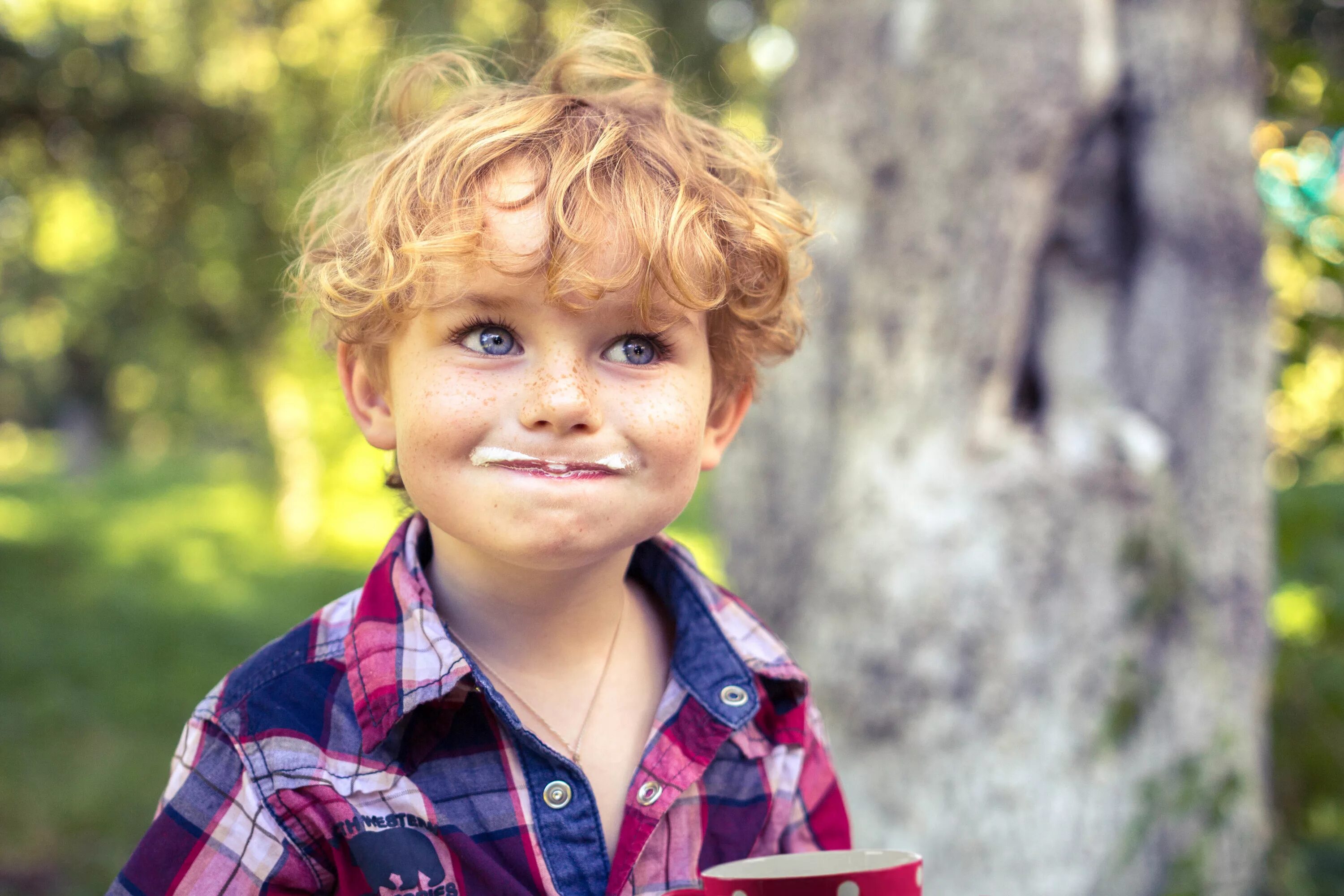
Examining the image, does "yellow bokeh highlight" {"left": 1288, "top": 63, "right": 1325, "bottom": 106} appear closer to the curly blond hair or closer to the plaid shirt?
the curly blond hair

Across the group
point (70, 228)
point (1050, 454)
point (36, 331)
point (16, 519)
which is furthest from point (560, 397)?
point (36, 331)

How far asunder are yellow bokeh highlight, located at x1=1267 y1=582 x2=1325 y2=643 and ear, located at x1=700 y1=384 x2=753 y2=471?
215 cm

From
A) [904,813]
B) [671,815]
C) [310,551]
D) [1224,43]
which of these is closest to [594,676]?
[671,815]

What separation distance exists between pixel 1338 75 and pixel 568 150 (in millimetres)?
3047

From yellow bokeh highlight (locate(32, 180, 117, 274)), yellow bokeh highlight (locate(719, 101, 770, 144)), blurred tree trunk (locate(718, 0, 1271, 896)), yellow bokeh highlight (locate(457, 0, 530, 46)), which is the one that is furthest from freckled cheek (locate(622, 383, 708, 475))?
yellow bokeh highlight (locate(32, 180, 117, 274))

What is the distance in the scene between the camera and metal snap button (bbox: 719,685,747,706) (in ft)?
4.38

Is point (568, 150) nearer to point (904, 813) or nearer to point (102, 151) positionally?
point (904, 813)

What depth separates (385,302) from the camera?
1.18 m

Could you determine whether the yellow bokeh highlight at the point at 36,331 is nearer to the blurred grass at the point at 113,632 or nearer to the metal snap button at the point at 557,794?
the blurred grass at the point at 113,632

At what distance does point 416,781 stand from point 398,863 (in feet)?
0.29

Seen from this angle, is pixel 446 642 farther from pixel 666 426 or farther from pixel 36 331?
pixel 36 331

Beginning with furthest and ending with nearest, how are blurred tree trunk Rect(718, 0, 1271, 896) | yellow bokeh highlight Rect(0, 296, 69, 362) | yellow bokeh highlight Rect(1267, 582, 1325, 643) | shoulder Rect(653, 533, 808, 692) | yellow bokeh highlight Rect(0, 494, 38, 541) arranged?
yellow bokeh highlight Rect(0, 296, 69, 362)
yellow bokeh highlight Rect(0, 494, 38, 541)
yellow bokeh highlight Rect(1267, 582, 1325, 643)
blurred tree trunk Rect(718, 0, 1271, 896)
shoulder Rect(653, 533, 808, 692)

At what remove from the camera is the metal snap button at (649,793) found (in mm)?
1228

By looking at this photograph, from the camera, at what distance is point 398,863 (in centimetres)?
110
